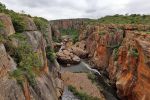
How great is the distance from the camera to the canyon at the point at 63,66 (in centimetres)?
1648

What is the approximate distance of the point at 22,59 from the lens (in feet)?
61.1

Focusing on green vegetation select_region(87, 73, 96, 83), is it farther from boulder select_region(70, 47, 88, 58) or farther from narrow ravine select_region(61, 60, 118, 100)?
boulder select_region(70, 47, 88, 58)

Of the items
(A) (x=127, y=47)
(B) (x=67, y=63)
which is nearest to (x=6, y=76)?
(A) (x=127, y=47)

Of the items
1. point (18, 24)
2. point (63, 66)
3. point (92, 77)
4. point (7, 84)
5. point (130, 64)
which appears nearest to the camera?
point (7, 84)

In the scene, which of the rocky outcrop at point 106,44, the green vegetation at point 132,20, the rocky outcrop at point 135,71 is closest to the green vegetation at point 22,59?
the rocky outcrop at point 135,71

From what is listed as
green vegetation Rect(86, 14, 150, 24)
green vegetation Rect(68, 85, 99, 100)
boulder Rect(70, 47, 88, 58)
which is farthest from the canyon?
green vegetation Rect(86, 14, 150, 24)

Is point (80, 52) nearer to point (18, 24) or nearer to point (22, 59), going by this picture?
point (18, 24)

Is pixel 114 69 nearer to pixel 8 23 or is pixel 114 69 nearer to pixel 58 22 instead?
pixel 8 23

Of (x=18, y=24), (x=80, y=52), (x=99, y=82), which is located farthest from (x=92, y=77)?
(x=80, y=52)

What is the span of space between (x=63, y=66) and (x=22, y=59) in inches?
1361

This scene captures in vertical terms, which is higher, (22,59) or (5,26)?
Answer: (5,26)

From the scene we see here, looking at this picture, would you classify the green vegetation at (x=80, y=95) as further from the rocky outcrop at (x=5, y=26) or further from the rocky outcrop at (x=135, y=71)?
the rocky outcrop at (x=5, y=26)

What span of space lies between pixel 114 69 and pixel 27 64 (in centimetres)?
2164

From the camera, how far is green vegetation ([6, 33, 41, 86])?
16227 millimetres
